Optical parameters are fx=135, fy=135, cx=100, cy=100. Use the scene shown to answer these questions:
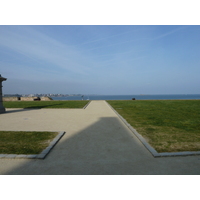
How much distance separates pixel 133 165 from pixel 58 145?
9.59ft

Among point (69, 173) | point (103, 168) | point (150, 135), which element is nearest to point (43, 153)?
point (69, 173)

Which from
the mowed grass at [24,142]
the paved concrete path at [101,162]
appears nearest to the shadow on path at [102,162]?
the paved concrete path at [101,162]

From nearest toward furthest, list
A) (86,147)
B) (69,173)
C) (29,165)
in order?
1. (69,173)
2. (29,165)
3. (86,147)

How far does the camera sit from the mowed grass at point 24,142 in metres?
4.55

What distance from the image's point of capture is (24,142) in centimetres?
530

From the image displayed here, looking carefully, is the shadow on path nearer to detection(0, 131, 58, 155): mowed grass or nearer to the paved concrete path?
the paved concrete path

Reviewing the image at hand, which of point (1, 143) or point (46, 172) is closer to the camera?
point (46, 172)

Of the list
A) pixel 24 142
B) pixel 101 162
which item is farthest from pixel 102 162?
pixel 24 142

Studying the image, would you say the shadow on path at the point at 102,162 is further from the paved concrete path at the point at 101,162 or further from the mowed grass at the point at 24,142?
the mowed grass at the point at 24,142

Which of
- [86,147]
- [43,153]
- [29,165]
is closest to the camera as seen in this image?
[29,165]

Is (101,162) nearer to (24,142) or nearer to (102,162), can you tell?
(102,162)

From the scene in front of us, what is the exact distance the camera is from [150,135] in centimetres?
607

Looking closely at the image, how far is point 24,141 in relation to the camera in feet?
17.7

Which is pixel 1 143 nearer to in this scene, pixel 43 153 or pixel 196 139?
pixel 43 153
